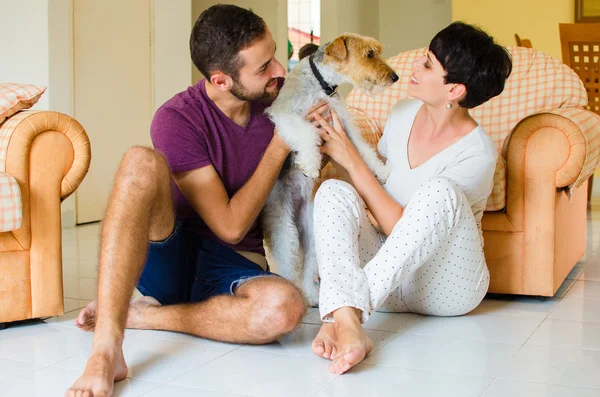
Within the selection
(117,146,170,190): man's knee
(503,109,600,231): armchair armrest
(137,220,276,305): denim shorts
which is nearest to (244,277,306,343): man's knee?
(137,220,276,305): denim shorts

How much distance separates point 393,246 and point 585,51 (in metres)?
3.29

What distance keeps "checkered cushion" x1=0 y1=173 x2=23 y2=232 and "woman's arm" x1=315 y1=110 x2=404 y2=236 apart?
35.1 inches

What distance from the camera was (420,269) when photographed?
6.65 ft

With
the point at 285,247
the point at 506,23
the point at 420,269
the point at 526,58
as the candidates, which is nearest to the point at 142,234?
the point at 285,247

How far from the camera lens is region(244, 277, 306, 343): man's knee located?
70.1 inches

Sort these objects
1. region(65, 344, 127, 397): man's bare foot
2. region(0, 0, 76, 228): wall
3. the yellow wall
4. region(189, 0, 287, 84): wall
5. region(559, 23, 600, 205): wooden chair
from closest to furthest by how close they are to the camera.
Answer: region(65, 344, 127, 397): man's bare foot → region(0, 0, 76, 228): wall → region(559, 23, 600, 205): wooden chair → the yellow wall → region(189, 0, 287, 84): wall

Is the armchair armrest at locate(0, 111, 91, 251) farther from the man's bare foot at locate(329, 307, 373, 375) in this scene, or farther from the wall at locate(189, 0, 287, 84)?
the wall at locate(189, 0, 287, 84)

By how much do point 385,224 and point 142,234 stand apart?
0.69m

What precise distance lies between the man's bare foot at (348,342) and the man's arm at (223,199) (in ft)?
1.15

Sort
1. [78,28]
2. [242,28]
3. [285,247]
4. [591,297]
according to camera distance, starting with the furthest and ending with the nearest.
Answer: [78,28]
[591,297]
[285,247]
[242,28]

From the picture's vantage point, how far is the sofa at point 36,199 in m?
2.08

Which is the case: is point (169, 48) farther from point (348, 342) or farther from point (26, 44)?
point (348, 342)

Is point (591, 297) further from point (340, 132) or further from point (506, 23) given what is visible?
point (506, 23)

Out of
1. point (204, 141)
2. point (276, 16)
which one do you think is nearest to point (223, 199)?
point (204, 141)
